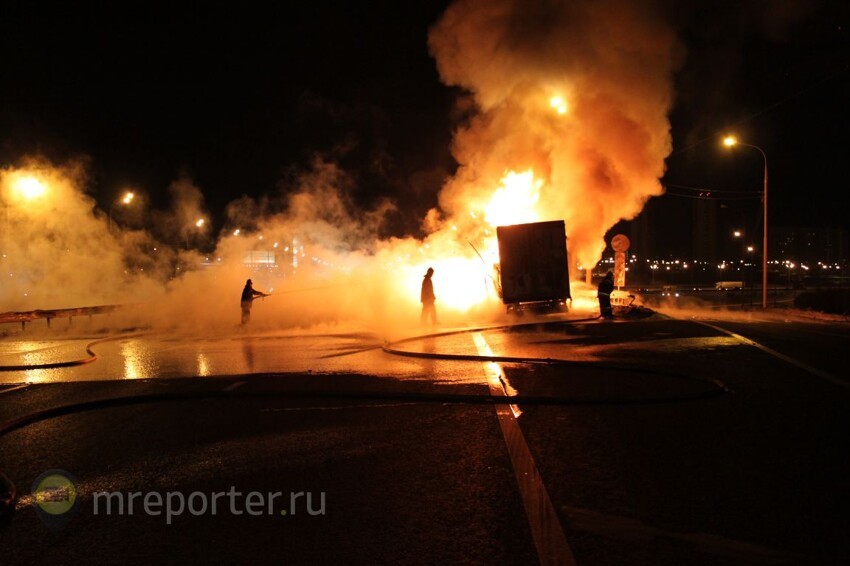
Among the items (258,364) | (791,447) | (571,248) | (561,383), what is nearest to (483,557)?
(791,447)

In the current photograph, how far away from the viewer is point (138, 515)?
177 inches

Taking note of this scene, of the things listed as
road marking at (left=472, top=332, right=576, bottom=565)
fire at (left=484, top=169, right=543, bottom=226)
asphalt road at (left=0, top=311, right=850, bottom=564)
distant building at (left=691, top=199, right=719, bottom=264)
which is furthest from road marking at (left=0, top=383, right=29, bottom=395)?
distant building at (left=691, top=199, right=719, bottom=264)

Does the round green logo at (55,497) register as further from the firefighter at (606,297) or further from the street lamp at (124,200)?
the street lamp at (124,200)

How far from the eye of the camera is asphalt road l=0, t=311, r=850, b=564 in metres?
3.93

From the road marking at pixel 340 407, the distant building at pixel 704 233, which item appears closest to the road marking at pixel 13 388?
the road marking at pixel 340 407

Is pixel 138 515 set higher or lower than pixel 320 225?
lower

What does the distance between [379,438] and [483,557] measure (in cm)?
265

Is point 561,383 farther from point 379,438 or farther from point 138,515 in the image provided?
point 138,515

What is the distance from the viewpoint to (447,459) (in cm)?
554

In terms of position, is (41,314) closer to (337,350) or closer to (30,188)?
(30,188)

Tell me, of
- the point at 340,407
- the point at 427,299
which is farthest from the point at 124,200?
the point at 340,407

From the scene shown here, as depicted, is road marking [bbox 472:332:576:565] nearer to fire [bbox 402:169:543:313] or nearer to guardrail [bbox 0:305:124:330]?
fire [bbox 402:169:543:313]

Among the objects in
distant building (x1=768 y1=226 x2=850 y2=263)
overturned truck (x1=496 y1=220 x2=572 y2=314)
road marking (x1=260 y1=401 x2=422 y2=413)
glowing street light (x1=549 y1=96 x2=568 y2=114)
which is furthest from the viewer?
distant building (x1=768 y1=226 x2=850 y2=263)

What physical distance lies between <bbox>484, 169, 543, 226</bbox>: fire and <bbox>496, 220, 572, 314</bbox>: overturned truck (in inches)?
173
